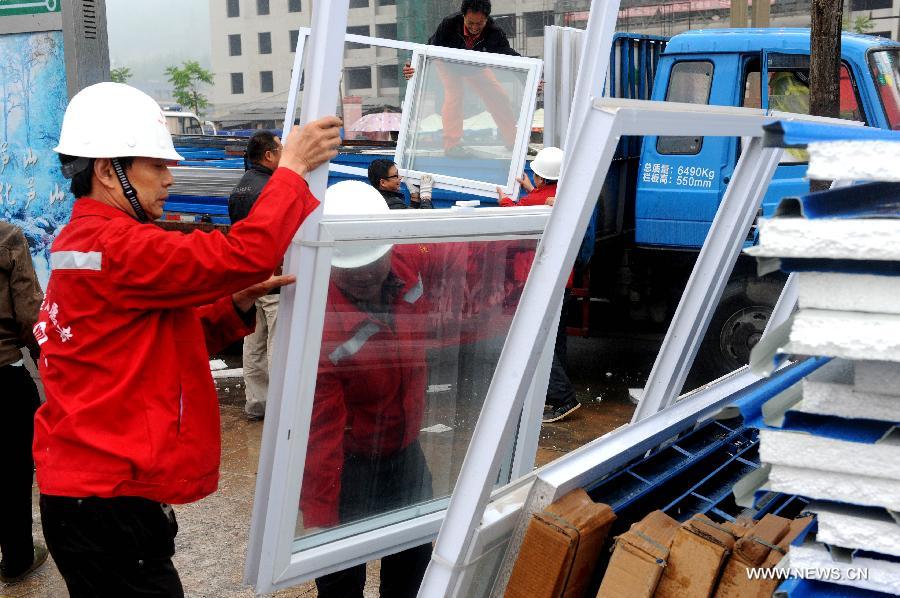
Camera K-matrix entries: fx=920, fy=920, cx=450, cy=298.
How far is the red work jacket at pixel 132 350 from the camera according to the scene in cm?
203

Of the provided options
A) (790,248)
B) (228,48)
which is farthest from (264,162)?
(228,48)

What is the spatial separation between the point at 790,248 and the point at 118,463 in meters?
1.56

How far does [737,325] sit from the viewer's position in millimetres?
6629

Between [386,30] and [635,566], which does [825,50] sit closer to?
[635,566]

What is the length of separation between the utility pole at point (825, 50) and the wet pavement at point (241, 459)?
102 inches

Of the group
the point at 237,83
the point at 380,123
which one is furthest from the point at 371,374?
the point at 237,83

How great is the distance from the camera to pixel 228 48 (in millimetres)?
69250

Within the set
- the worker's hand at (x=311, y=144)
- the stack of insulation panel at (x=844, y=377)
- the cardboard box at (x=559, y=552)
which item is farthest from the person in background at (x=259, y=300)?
the stack of insulation panel at (x=844, y=377)

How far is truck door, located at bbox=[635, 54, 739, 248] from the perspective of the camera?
6410 millimetres

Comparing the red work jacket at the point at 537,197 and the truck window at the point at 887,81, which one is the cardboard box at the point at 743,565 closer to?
the red work jacket at the point at 537,197

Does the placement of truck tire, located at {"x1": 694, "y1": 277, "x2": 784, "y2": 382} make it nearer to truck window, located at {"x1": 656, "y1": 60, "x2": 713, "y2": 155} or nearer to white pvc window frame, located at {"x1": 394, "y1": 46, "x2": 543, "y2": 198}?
truck window, located at {"x1": 656, "y1": 60, "x2": 713, "y2": 155}

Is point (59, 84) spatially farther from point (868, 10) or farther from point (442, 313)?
point (868, 10)

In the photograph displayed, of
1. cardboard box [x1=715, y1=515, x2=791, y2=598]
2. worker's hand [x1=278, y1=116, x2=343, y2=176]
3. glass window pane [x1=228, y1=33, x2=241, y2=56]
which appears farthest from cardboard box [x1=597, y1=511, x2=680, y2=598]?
glass window pane [x1=228, y1=33, x2=241, y2=56]

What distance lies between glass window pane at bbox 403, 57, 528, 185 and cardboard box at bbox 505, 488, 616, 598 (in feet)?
16.7
